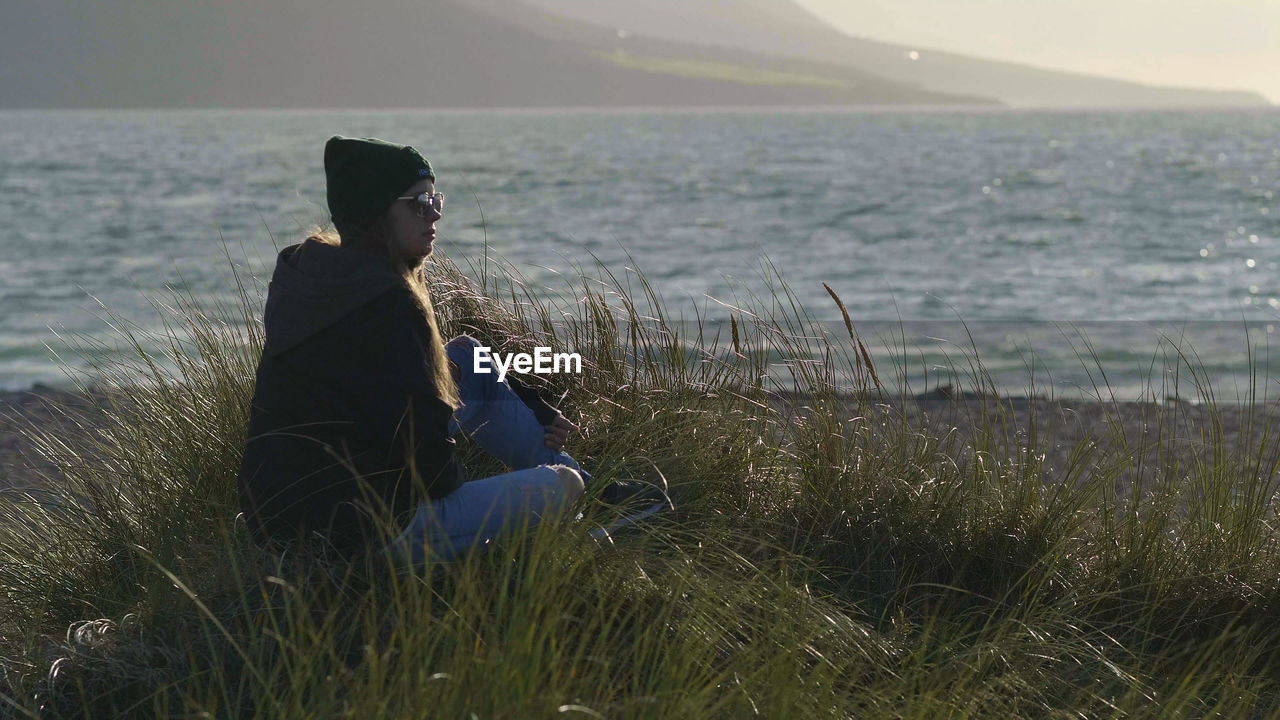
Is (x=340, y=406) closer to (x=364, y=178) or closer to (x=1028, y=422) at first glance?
(x=364, y=178)

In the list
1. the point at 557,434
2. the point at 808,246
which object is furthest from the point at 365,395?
the point at 808,246

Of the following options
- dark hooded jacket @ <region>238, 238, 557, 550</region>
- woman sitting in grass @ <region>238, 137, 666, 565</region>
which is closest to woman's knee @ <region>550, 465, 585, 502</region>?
woman sitting in grass @ <region>238, 137, 666, 565</region>

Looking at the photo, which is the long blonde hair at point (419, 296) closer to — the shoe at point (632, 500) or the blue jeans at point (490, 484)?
the blue jeans at point (490, 484)

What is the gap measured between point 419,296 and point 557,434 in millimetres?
694

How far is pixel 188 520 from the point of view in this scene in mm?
3611

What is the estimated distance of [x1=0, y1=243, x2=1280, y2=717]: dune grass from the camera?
102 inches

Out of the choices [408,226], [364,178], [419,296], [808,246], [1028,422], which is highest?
[364,178]

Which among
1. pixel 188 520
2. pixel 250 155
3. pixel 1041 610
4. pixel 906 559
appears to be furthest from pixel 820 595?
pixel 250 155

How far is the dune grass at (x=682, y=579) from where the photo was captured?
258 cm

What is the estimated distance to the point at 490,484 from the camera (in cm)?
321

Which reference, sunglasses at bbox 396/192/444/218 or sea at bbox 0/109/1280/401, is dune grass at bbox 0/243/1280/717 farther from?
sunglasses at bbox 396/192/444/218

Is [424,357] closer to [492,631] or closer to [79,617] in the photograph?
[492,631]

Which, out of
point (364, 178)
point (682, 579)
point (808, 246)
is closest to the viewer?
point (682, 579)

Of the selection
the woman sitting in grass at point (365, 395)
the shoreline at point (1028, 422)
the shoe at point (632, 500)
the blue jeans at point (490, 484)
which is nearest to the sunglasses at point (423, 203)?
the woman sitting in grass at point (365, 395)
